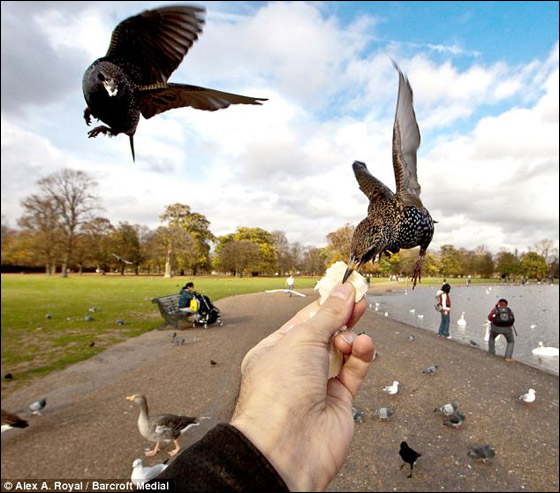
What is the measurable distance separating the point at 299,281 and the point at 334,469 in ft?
4.71

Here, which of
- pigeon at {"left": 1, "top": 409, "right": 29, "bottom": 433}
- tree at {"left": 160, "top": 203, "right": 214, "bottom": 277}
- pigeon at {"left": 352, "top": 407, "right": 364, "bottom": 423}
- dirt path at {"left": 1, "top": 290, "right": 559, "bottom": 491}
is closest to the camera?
tree at {"left": 160, "top": 203, "right": 214, "bottom": 277}

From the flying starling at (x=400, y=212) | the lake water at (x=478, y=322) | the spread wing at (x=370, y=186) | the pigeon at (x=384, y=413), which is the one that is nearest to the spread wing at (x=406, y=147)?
the flying starling at (x=400, y=212)

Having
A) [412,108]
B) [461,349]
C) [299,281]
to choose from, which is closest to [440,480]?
[299,281]

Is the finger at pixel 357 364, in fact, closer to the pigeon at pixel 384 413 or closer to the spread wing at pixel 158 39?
the spread wing at pixel 158 39

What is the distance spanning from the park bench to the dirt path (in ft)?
2.46

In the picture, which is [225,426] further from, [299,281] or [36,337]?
[36,337]

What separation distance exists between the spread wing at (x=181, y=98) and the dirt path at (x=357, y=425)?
343cm

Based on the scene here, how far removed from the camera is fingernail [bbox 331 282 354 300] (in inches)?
91.1

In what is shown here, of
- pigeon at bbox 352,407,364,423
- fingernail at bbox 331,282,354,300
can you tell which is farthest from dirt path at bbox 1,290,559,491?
fingernail at bbox 331,282,354,300

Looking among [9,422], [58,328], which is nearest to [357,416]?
[9,422]

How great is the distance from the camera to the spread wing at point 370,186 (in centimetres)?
173

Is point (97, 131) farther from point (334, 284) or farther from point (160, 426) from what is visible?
point (160, 426)

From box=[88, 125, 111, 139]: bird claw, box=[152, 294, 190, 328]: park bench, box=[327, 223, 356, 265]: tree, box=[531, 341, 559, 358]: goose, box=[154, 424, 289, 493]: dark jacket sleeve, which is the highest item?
box=[88, 125, 111, 139]: bird claw

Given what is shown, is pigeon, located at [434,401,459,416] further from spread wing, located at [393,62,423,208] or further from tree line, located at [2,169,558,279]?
spread wing, located at [393,62,423,208]
